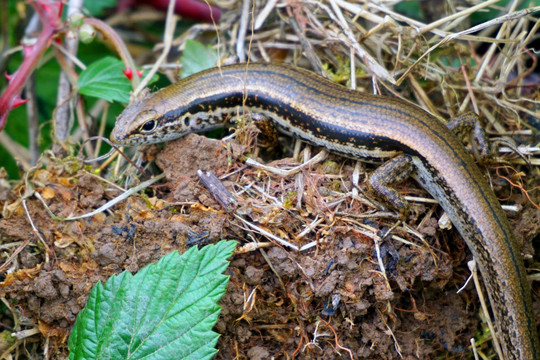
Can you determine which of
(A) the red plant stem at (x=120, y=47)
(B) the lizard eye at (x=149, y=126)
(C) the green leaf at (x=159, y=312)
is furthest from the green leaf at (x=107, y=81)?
(C) the green leaf at (x=159, y=312)

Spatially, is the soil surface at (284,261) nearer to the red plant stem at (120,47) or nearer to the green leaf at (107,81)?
the green leaf at (107,81)

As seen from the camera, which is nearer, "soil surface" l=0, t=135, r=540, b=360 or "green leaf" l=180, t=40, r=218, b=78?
"soil surface" l=0, t=135, r=540, b=360

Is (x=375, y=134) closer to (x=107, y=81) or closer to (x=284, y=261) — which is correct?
(x=284, y=261)

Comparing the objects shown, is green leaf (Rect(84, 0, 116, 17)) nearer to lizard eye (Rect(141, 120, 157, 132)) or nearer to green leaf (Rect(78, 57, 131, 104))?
green leaf (Rect(78, 57, 131, 104))

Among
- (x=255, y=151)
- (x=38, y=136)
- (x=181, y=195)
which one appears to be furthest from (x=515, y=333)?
(x=38, y=136)

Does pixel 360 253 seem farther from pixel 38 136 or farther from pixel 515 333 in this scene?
pixel 38 136

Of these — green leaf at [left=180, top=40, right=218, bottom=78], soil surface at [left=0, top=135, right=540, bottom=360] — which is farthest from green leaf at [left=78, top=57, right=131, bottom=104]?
soil surface at [left=0, top=135, right=540, bottom=360]

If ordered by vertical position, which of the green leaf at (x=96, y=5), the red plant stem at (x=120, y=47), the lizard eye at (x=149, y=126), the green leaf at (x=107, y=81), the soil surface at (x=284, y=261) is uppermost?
the green leaf at (x=96, y=5)
